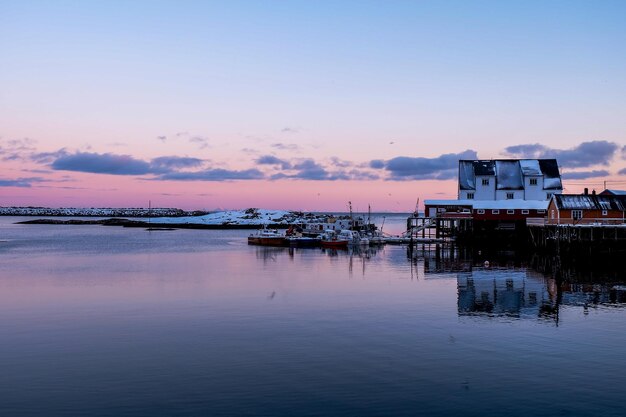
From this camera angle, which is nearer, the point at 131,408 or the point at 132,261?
the point at 131,408

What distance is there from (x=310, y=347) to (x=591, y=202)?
52.2 m

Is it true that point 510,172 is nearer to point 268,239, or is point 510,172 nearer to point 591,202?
point 591,202

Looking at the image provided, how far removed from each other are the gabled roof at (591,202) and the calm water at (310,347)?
25.2m

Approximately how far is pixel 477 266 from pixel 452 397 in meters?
36.6

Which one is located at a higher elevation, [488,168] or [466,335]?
[488,168]

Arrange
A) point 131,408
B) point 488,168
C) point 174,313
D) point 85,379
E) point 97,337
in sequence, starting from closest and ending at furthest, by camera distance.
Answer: point 131,408 < point 85,379 < point 97,337 < point 174,313 < point 488,168

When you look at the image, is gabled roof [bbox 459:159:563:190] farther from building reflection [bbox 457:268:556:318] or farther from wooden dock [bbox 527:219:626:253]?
building reflection [bbox 457:268:556:318]

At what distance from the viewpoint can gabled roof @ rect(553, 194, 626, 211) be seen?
6262 cm

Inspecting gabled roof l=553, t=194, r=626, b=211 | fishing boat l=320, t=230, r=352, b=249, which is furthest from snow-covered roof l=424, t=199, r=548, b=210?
fishing boat l=320, t=230, r=352, b=249

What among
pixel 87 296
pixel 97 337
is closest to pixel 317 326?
pixel 97 337

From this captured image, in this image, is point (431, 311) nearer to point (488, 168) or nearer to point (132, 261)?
point (132, 261)

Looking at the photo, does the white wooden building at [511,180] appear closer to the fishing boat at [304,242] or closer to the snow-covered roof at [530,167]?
the snow-covered roof at [530,167]

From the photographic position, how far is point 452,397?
1627 cm

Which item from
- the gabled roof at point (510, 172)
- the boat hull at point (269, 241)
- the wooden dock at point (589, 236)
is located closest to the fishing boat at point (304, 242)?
the boat hull at point (269, 241)
